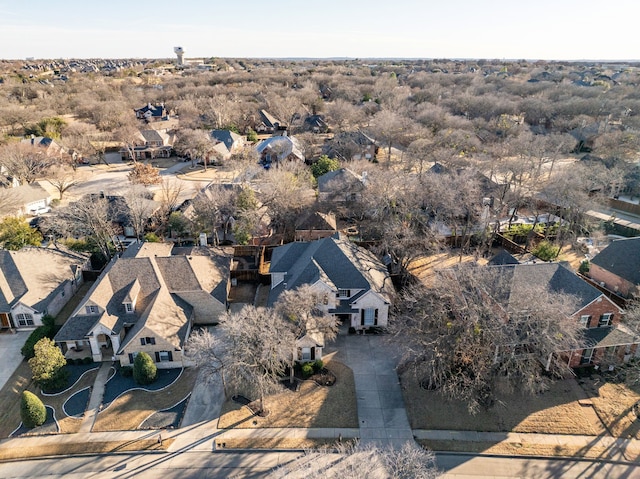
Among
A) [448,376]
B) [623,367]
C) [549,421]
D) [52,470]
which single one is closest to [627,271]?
[623,367]

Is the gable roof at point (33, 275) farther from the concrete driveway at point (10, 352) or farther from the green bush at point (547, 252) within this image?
the green bush at point (547, 252)

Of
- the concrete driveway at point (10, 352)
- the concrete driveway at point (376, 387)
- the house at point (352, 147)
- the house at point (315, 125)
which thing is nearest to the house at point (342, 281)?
the concrete driveway at point (376, 387)

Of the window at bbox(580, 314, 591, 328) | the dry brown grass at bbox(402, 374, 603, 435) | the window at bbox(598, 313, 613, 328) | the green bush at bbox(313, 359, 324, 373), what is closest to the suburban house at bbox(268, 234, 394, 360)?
the green bush at bbox(313, 359, 324, 373)

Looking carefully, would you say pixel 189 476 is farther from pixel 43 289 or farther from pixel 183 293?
pixel 43 289

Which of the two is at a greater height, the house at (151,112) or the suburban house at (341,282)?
the house at (151,112)

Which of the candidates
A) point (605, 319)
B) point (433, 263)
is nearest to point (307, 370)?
point (433, 263)

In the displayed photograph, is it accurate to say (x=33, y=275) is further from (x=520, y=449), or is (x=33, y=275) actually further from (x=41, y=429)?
(x=520, y=449)

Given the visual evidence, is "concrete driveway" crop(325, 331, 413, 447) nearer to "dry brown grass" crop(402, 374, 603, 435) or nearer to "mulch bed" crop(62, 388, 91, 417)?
"dry brown grass" crop(402, 374, 603, 435)
